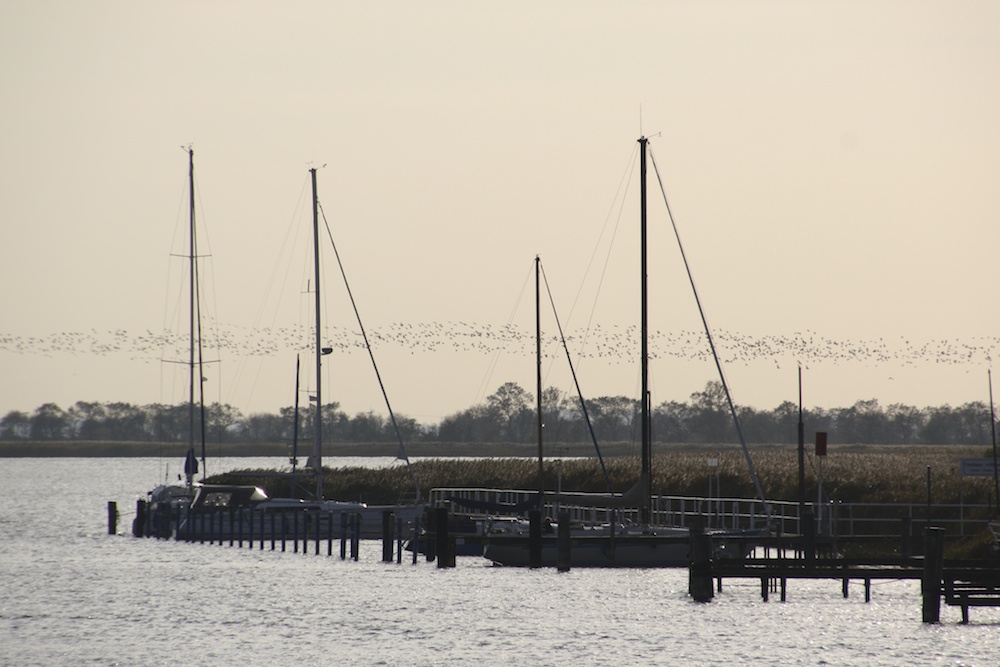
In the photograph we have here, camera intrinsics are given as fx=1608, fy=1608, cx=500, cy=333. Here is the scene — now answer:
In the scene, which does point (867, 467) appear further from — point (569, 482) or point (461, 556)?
point (461, 556)

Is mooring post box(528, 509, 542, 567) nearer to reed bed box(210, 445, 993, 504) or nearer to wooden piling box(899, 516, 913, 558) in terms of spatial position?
reed bed box(210, 445, 993, 504)

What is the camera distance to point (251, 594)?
160ft

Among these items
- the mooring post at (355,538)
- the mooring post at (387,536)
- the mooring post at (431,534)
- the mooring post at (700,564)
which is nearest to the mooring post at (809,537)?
the mooring post at (700,564)

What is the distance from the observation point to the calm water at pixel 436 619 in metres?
36.2

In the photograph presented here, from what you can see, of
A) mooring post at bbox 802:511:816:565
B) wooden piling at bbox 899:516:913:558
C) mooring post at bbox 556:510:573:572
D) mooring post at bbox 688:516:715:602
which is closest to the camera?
mooring post at bbox 688:516:715:602

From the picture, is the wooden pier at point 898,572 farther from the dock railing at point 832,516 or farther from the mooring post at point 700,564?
the dock railing at point 832,516

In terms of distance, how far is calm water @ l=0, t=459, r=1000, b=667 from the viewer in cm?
3625

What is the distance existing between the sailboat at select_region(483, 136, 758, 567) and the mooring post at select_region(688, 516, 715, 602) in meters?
5.24

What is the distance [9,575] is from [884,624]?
101ft

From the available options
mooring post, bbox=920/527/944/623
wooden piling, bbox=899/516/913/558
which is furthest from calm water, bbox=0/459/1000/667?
wooden piling, bbox=899/516/913/558

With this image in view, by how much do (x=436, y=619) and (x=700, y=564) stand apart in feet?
23.2

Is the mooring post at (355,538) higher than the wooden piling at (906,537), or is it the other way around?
the wooden piling at (906,537)

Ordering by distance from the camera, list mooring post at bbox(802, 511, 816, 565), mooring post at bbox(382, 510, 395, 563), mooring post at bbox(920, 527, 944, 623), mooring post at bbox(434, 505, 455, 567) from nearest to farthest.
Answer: mooring post at bbox(920, 527, 944, 623) < mooring post at bbox(802, 511, 816, 565) < mooring post at bbox(434, 505, 455, 567) < mooring post at bbox(382, 510, 395, 563)

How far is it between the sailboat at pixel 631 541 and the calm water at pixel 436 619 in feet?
2.24
